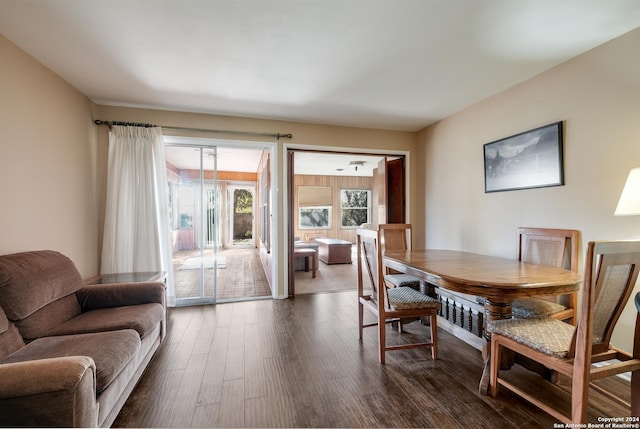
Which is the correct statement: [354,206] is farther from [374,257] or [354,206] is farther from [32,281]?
[32,281]

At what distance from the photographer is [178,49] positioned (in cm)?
213

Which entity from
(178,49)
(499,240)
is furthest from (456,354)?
(178,49)

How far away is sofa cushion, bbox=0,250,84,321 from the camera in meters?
1.58

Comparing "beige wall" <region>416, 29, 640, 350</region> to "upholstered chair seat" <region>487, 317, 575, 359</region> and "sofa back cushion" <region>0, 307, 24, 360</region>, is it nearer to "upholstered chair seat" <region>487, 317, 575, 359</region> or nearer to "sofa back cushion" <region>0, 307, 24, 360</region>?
"upholstered chair seat" <region>487, 317, 575, 359</region>

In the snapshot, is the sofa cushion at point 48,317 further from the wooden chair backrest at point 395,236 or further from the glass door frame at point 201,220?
the wooden chair backrest at point 395,236

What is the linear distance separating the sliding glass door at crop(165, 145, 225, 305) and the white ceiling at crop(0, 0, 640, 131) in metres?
0.92

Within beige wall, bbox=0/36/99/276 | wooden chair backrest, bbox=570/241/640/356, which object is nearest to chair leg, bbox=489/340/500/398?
wooden chair backrest, bbox=570/241/640/356

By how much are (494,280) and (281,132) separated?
3144 mm

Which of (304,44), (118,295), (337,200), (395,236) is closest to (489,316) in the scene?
(395,236)

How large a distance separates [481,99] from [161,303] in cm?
406

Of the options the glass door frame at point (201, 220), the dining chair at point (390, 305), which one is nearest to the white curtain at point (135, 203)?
the glass door frame at point (201, 220)

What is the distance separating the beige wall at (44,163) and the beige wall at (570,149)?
4.44 meters

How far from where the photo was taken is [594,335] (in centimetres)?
140

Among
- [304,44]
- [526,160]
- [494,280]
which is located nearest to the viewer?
[494,280]
